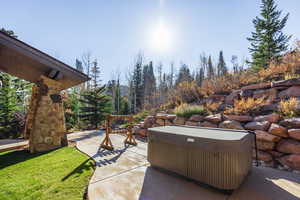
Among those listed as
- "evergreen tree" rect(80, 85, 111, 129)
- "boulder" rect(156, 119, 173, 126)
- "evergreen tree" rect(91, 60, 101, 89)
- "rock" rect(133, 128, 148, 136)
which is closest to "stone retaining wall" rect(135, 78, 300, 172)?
"boulder" rect(156, 119, 173, 126)

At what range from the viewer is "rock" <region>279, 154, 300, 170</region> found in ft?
9.03

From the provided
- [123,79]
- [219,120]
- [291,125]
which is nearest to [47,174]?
[219,120]

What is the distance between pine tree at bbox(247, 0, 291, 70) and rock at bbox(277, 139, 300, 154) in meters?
11.2

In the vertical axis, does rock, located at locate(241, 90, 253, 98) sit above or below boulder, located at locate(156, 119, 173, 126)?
above

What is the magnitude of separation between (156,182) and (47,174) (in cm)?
219

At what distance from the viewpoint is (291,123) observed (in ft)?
10.2

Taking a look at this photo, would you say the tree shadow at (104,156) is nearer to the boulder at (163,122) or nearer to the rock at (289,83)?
the boulder at (163,122)

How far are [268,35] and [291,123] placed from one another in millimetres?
13461

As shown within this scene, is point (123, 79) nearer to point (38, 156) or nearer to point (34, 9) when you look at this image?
point (34, 9)

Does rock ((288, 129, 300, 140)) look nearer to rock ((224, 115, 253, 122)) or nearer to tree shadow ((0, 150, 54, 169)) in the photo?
rock ((224, 115, 253, 122))

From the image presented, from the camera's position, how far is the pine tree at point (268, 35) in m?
11.7

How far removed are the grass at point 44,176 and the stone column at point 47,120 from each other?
525mm

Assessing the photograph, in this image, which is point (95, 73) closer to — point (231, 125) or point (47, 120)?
point (47, 120)

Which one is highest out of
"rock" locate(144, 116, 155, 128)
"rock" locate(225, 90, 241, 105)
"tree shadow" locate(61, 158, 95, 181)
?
"rock" locate(225, 90, 241, 105)
